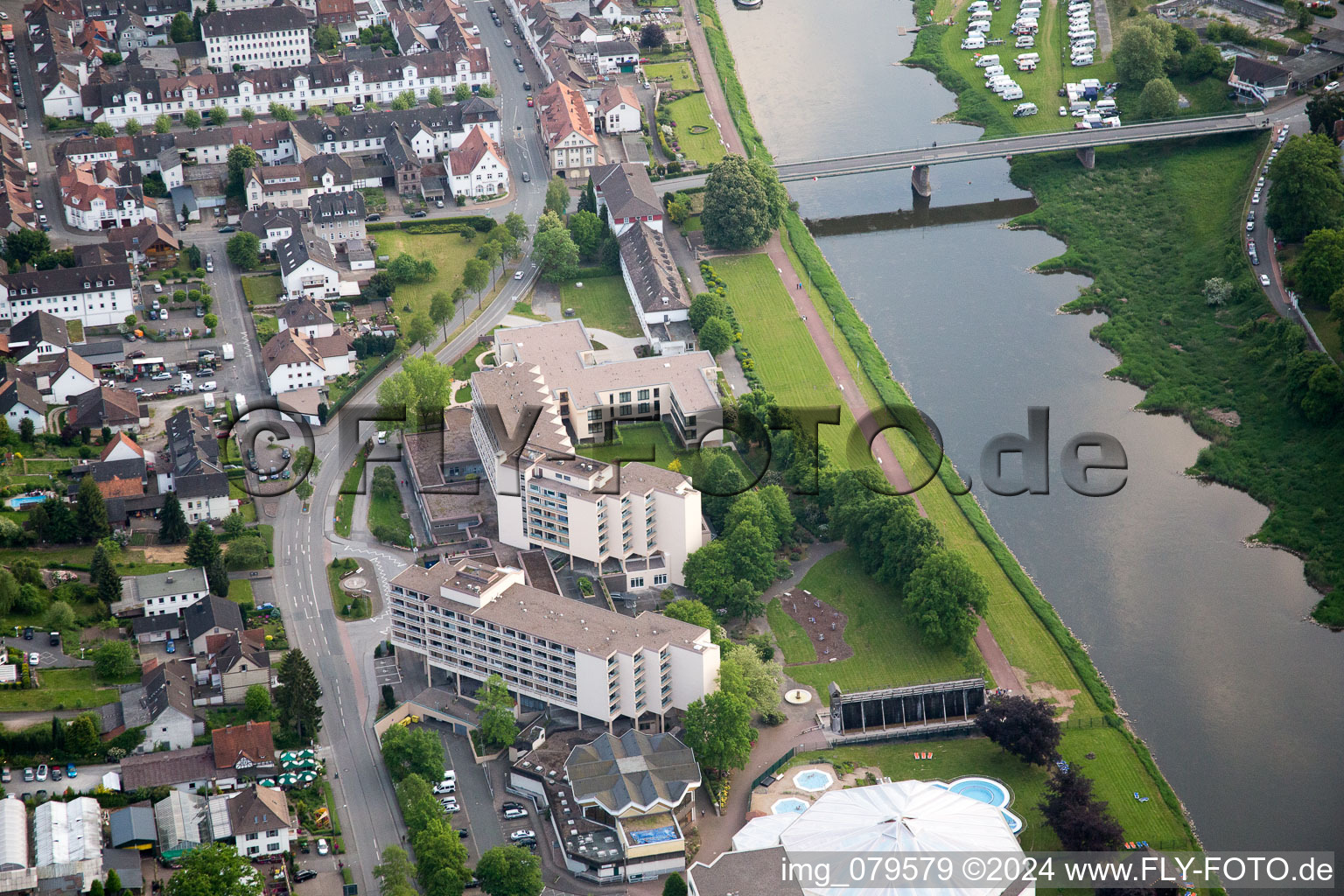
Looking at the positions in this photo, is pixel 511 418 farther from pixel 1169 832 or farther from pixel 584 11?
pixel 584 11

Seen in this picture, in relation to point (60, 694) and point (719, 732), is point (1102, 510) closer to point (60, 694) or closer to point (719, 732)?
point (719, 732)

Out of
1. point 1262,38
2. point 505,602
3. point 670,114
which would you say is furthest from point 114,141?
point 1262,38

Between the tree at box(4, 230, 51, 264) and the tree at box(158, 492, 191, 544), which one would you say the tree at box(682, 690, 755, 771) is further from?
the tree at box(4, 230, 51, 264)

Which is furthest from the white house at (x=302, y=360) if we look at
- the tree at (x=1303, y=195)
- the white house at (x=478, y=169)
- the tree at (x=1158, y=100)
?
the tree at (x=1158, y=100)

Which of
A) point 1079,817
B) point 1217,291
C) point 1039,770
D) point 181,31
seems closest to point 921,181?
point 1217,291

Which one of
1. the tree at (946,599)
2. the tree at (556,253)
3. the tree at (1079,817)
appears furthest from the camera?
the tree at (556,253)

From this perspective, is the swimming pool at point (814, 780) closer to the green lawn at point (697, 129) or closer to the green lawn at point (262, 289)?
the green lawn at point (262, 289)
